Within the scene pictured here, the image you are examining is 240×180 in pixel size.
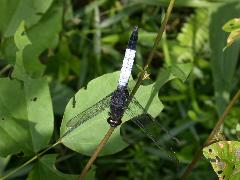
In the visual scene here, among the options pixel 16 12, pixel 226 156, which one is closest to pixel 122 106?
pixel 226 156

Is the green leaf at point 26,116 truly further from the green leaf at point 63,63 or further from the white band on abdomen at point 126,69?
the green leaf at point 63,63

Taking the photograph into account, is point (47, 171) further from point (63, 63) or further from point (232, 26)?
point (63, 63)

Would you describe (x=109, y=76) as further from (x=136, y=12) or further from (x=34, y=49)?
(x=136, y=12)

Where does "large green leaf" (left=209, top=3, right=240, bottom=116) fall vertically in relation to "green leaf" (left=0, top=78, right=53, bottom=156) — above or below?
above

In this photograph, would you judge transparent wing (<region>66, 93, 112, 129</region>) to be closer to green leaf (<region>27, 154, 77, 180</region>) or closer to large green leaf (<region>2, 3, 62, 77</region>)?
green leaf (<region>27, 154, 77, 180</region>)

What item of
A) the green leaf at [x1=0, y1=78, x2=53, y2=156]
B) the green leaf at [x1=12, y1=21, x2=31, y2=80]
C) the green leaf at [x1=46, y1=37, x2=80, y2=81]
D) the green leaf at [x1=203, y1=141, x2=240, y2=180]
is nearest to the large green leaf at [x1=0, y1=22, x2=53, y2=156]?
the green leaf at [x1=0, y1=78, x2=53, y2=156]

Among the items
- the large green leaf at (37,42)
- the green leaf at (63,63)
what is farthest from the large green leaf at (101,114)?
the green leaf at (63,63)
